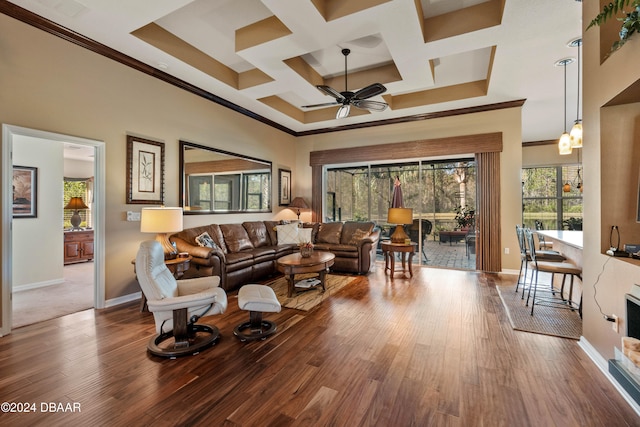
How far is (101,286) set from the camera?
3.65 meters

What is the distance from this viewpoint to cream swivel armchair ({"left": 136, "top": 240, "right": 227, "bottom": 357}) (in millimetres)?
2404

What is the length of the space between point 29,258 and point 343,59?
590 cm

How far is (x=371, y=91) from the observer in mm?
3855

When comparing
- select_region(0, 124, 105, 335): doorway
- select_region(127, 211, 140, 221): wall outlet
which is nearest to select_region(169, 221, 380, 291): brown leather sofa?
select_region(127, 211, 140, 221): wall outlet

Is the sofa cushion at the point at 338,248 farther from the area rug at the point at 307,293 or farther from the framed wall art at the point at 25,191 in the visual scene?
the framed wall art at the point at 25,191

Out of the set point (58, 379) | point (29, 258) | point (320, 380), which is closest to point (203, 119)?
point (29, 258)

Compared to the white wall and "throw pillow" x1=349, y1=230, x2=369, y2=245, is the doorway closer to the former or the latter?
the white wall

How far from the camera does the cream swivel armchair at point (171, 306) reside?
240cm

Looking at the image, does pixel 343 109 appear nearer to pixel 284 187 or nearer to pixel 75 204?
pixel 284 187

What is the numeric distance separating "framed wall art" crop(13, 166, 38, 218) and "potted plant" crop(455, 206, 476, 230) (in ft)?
25.9

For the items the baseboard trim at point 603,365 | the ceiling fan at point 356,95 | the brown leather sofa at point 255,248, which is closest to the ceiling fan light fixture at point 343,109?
the ceiling fan at point 356,95

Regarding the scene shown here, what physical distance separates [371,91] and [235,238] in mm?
3315

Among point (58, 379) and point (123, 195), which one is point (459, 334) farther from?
point (123, 195)

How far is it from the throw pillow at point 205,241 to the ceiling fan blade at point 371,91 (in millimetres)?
3088
